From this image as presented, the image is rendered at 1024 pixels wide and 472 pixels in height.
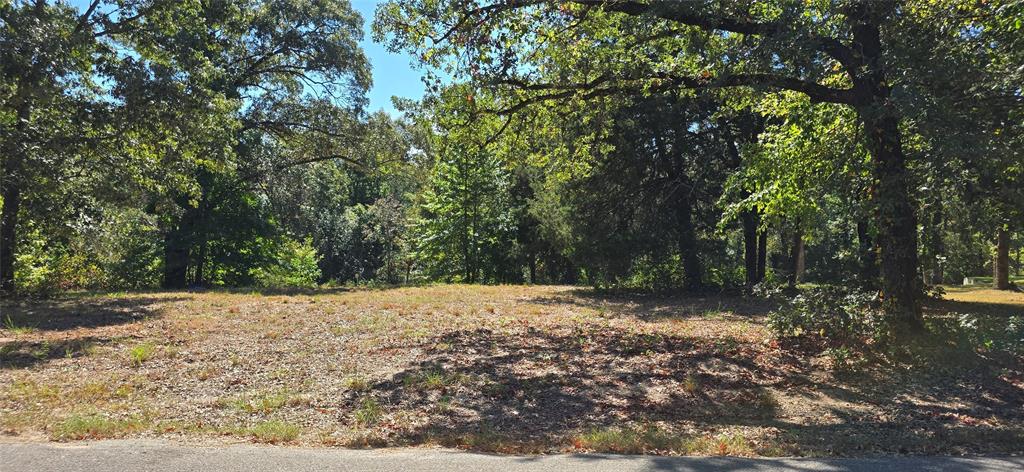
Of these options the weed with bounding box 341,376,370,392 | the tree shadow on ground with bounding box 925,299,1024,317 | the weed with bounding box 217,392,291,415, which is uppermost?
the tree shadow on ground with bounding box 925,299,1024,317

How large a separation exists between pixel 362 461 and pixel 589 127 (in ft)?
29.6

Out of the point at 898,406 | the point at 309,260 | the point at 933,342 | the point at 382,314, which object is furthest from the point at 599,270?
the point at 309,260

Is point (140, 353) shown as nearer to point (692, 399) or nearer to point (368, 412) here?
point (368, 412)

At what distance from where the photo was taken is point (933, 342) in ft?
25.7

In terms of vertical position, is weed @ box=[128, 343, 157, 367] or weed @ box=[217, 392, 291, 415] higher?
weed @ box=[128, 343, 157, 367]

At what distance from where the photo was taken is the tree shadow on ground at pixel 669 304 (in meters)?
13.4

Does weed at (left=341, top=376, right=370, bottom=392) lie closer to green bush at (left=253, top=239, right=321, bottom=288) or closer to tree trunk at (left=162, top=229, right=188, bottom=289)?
tree trunk at (left=162, top=229, right=188, bottom=289)

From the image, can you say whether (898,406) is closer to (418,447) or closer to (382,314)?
(418,447)

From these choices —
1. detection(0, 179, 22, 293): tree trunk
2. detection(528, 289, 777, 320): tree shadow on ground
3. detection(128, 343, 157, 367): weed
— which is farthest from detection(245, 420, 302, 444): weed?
detection(0, 179, 22, 293): tree trunk

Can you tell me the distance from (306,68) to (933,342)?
20898 mm

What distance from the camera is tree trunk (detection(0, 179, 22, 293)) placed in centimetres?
1430

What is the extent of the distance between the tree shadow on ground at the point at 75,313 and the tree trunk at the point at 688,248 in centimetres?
1410

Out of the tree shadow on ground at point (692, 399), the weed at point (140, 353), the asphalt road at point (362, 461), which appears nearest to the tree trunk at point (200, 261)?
the weed at point (140, 353)

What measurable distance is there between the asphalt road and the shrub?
10.8 ft
